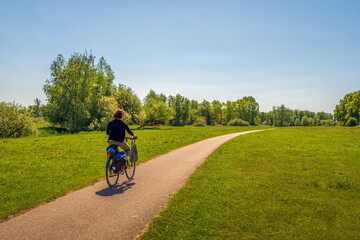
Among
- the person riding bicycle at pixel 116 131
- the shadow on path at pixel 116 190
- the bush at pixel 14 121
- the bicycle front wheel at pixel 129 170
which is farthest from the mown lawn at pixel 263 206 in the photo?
the bush at pixel 14 121

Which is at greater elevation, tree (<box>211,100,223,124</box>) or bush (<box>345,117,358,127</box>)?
tree (<box>211,100,223,124</box>)

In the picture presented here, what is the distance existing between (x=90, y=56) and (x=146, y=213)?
4352 cm

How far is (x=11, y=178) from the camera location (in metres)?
8.38

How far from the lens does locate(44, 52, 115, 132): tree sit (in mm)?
37250

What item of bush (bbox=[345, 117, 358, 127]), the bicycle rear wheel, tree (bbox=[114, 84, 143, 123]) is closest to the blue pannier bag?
the bicycle rear wheel

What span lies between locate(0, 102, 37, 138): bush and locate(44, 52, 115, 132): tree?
998cm

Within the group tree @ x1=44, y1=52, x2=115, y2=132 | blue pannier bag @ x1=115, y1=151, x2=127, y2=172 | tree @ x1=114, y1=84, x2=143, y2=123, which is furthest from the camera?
tree @ x1=114, y1=84, x2=143, y2=123

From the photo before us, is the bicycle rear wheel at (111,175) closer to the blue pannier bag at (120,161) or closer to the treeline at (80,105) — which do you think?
the blue pannier bag at (120,161)

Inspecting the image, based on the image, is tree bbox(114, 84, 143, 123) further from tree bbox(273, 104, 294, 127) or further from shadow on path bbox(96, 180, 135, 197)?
tree bbox(273, 104, 294, 127)

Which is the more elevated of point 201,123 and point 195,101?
point 195,101

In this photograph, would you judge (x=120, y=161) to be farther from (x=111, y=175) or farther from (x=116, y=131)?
(x=116, y=131)

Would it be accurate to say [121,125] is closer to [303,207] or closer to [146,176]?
→ [146,176]

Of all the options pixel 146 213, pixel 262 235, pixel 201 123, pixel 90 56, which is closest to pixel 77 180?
pixel 146 213

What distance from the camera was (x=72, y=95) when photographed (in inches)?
1501
